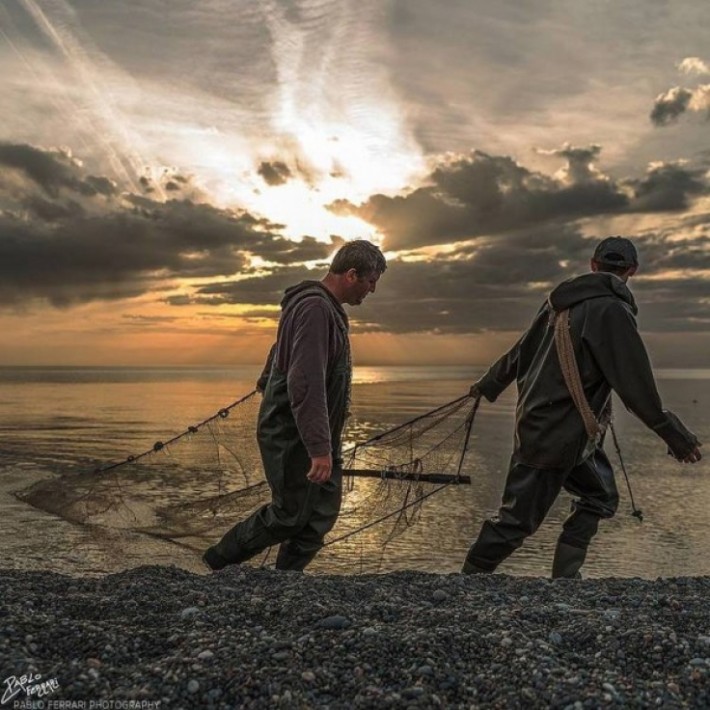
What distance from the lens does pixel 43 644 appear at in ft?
12.9

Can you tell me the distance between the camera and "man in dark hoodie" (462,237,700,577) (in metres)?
6.13

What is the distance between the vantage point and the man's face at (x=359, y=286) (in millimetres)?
5871

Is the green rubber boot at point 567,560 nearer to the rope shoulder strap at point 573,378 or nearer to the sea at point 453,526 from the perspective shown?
the rope shoulder strap at point 573,378

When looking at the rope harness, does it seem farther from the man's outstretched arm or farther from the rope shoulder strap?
→ the man's outstretched arm

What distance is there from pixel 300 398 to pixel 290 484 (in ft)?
2.57

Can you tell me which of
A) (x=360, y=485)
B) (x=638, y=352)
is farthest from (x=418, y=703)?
(x=360, y=485)

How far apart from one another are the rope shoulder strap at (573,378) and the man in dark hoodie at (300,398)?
69.2 inches

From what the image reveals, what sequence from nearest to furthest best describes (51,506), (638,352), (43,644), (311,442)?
(43,644)
(311,442)
(638,352)
(51,506)

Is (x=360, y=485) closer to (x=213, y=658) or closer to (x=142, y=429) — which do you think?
(x=213, y=658)

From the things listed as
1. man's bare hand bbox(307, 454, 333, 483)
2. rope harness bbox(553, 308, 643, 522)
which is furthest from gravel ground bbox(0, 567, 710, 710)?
rope harness bbox(553, 308, 643, 522)

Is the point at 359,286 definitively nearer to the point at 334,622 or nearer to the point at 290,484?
the point at 290,484

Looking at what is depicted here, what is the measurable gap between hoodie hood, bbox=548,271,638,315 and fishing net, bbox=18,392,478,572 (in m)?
1.51

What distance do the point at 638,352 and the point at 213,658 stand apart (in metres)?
4.26
